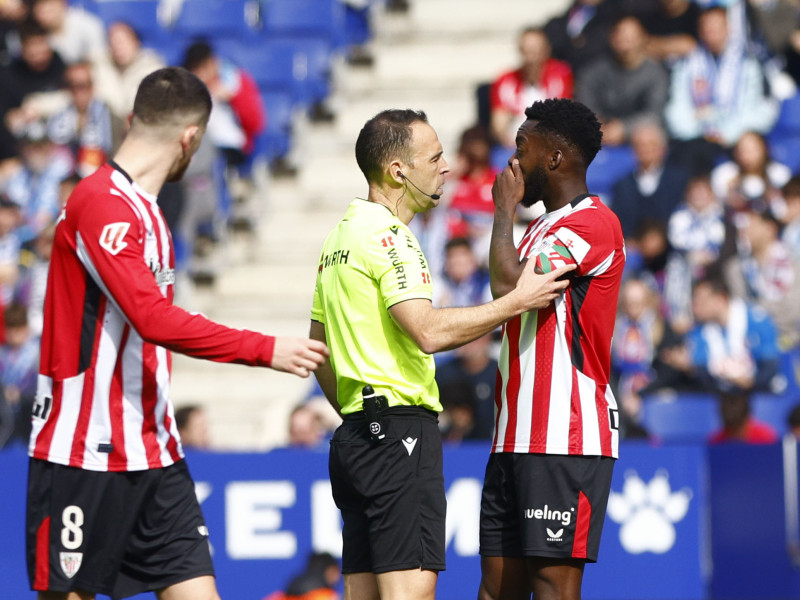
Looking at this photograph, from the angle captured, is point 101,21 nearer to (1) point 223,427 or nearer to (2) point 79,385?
(1) point 223,427

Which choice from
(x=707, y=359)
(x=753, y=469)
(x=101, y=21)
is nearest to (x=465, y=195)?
(x=707, y=359)

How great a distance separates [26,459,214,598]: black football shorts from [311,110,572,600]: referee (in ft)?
2.04

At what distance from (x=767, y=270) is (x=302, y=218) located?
439cm

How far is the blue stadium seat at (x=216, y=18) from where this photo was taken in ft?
44.1

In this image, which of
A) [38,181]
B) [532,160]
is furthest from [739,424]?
[38,181]

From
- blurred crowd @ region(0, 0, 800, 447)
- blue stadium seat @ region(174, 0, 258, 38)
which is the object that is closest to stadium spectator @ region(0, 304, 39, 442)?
blurred crowd @ region(0, 0, 800, 447)

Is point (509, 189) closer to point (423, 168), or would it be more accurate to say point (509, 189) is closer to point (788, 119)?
point (423, 168)

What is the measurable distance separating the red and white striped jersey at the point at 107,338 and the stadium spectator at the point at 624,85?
23.4ft

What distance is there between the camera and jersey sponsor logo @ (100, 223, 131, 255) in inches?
178

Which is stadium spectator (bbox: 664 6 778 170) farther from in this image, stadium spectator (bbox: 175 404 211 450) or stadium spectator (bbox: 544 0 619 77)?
stadium spectator (bbox: 175 404 211 450)

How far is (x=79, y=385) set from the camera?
15.3 ft

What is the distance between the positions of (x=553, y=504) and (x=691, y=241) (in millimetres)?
6057

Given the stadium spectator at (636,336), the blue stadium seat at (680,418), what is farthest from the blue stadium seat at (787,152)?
the blue stadium seat at (680,418)

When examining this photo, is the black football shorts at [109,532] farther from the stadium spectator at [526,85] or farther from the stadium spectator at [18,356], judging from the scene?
the stadium spectator at [526,85]
